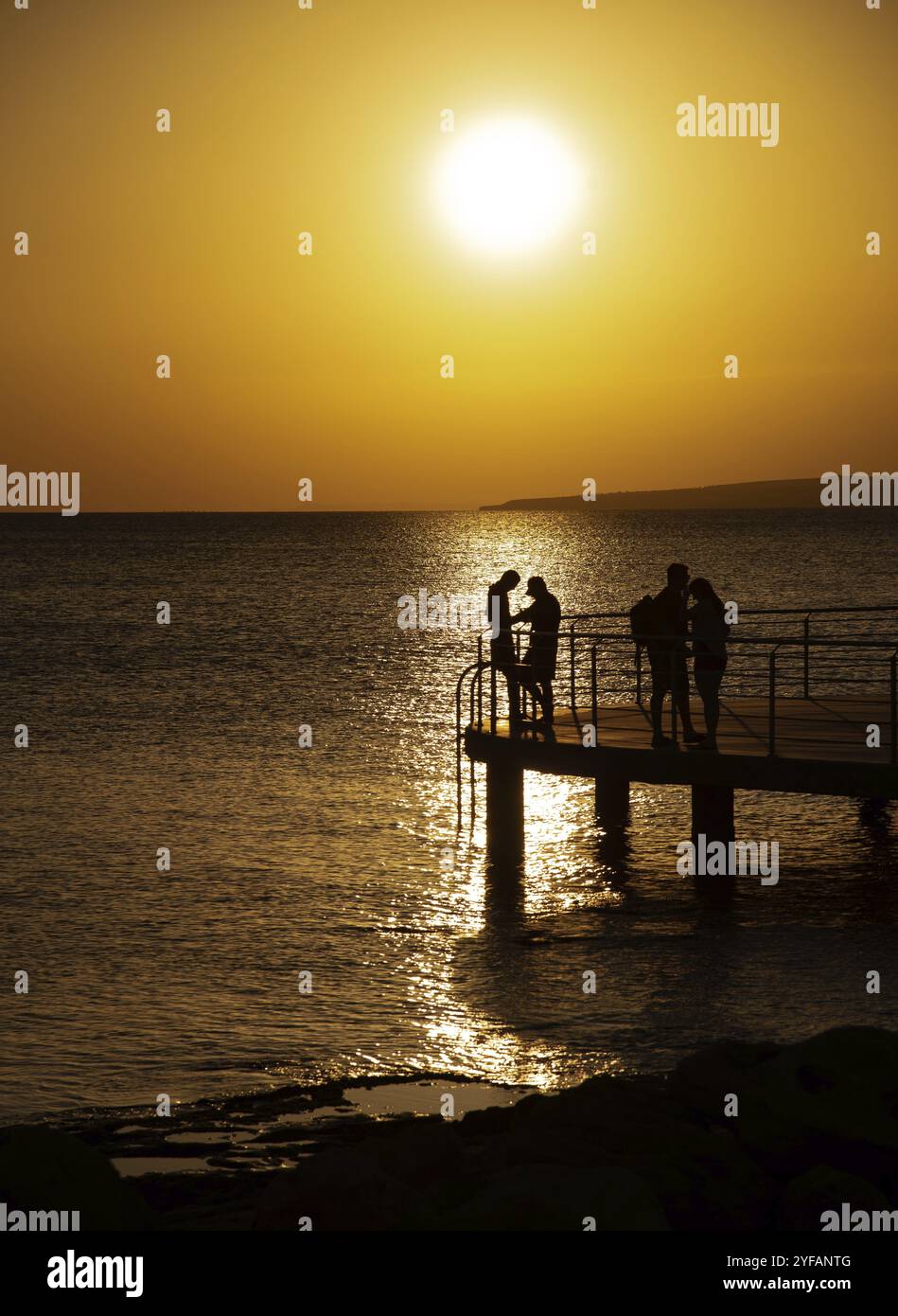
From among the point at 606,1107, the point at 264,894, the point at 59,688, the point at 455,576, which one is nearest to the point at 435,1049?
the point at 606,1107

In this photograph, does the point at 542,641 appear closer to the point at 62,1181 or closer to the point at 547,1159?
the point at 547,1159

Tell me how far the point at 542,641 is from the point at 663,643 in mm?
1962

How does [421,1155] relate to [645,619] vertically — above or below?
below

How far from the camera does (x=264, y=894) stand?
1950 cm

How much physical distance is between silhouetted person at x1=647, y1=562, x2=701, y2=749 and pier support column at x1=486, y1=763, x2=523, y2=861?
10.6 feet

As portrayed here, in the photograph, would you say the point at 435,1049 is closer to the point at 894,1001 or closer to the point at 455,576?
the point at 894,1001

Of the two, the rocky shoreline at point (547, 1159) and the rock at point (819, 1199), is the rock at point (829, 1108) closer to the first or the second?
the rocky shoreline at point (547, 1159)

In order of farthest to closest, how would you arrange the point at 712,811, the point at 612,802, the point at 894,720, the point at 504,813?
the point at 612,802, the point at 504,813, the point at 712,811, the point at 894,720

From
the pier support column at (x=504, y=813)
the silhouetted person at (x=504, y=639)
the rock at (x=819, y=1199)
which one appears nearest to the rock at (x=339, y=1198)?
the rock at (x=819, y=1199)

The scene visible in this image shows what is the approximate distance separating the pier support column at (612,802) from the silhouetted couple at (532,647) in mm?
3305

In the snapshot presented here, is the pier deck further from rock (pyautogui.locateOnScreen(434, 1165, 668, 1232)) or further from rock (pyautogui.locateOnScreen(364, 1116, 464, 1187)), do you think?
rock (pyautogui.locateOnScreen(434, 1165, 668, 1232))

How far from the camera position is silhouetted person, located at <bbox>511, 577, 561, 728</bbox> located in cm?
1912

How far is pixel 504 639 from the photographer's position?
19.4 metres

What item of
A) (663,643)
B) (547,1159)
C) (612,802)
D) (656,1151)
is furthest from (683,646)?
(547,1159)
